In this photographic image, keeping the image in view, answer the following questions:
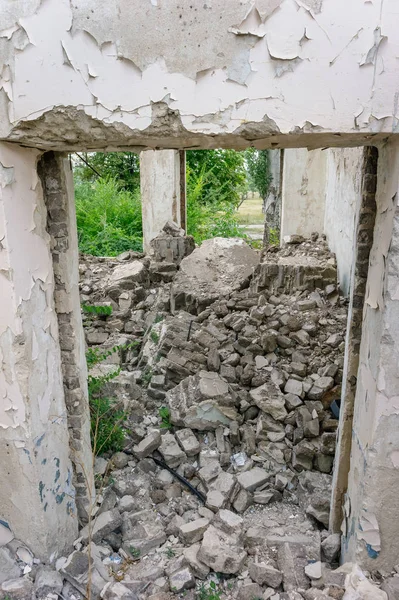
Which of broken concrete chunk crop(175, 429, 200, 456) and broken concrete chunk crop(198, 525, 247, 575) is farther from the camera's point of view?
broken concrete chunk crop(175, 429, 200, 456)

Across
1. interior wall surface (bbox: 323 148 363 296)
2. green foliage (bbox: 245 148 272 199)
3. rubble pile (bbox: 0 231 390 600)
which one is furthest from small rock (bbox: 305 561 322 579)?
green foliage (bbox: 245 148 272 199)

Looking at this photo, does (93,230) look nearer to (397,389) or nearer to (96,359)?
(96,359)

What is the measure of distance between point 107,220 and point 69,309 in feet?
25.5

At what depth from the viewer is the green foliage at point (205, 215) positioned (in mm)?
9766

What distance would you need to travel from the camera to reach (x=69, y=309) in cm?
263

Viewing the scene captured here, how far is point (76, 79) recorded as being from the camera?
2006 mm

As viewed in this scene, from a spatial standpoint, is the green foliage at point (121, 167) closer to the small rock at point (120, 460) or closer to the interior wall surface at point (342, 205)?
the interior wall surface at point (342, 205)

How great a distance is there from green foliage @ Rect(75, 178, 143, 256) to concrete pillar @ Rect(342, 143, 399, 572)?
7.33 metres

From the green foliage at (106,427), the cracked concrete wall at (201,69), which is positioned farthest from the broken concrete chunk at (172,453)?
the cracked concrete wall at (201,69)

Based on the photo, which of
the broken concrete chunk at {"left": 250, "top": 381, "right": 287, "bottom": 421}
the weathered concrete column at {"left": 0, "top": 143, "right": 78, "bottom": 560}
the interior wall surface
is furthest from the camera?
the interior wall surface

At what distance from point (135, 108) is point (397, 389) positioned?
1.74 metres

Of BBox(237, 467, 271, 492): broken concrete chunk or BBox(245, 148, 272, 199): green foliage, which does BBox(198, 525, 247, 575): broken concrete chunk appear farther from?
BBox(245, 148, 272, 199): green foliage

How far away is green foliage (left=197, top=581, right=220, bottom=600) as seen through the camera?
2541 mm

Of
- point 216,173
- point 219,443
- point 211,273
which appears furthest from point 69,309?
point 216,173
